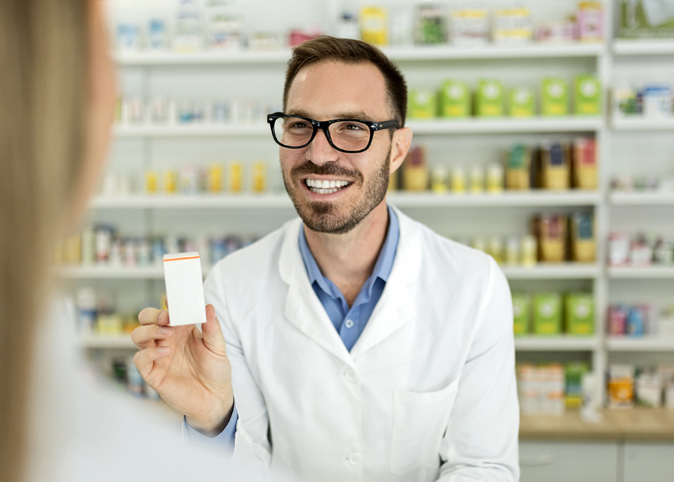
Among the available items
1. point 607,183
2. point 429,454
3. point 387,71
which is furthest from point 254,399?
point 607,183

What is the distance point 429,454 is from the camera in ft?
4.92

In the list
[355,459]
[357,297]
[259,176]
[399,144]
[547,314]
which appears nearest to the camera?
[355,459]

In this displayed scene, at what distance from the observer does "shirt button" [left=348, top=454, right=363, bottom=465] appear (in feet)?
4.78

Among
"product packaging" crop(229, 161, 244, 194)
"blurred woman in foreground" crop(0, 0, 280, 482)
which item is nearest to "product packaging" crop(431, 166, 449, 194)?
"product packaging" crop(229, 161, 244, 194)

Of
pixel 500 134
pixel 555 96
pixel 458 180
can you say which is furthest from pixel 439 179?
pixel 555 96

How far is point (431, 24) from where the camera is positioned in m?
3.14

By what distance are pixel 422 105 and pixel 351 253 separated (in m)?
1.77

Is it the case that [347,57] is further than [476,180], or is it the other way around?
[476,180]

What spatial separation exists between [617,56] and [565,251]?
1197mm

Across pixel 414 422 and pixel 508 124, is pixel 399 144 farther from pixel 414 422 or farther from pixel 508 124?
pixel 508 124

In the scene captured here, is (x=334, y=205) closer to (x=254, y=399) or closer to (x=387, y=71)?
(x=387, y=71)

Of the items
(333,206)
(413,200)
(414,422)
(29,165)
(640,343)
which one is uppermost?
(29,165)

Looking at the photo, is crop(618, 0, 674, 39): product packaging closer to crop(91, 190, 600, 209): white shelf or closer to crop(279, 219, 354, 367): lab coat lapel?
crop(91, 190, 600, 209): white shelf

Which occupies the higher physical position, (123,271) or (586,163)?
(586,163)
